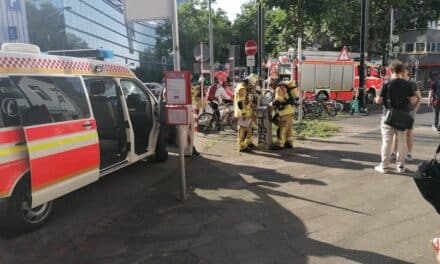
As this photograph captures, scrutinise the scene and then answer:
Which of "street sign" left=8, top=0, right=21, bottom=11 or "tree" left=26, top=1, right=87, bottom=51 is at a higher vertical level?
"tree" left=26, top=1, right=87, bottom=51

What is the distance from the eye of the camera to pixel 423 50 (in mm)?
51594

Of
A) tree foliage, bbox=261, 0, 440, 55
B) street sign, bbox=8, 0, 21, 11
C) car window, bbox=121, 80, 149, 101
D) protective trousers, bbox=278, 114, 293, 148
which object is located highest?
tree foliage, bbox=261, 0, 440, 55

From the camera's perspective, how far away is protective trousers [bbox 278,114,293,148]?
31.3 ft

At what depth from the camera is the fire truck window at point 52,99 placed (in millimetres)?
4746

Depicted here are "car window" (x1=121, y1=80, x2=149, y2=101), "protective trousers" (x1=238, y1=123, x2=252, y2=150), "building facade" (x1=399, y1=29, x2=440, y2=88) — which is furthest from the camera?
"building facade" (x1=399, y1=29, x2=440, y2=88)

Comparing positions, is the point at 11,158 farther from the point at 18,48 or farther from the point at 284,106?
the point at 284,106

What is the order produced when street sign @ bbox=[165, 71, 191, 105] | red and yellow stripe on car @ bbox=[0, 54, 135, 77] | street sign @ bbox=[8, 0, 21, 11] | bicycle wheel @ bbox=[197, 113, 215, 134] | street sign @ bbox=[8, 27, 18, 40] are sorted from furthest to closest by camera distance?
bicycle wheel @ bbox=[197, 113, 215, 134]
street sign @ bbox=[8, 27, 18, 40]
street sign @ bbox=[8, 0, 21, 11]
street sign @ bbox=[165, 71, 191, 105]
red and yellow stripe on car @ bbox=[0, 54, 135, 77]

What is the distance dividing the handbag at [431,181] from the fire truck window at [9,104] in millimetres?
3779

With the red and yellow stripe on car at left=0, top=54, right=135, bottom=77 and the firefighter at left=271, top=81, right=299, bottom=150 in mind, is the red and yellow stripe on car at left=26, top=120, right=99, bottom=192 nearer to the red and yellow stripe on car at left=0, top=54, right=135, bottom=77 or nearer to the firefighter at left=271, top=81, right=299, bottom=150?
the red and yellow stripe on car at left=0, top=54, right=135, bottom=77

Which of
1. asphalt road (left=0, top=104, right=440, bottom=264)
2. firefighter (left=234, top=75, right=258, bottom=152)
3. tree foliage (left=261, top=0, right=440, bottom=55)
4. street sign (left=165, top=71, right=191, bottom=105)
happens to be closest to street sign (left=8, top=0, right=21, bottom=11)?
asphalt road (left=0, top=104, right=440, bottom=264)

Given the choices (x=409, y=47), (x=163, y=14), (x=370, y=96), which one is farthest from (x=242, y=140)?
(x=409, y=47)

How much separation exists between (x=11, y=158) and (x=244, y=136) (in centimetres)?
573

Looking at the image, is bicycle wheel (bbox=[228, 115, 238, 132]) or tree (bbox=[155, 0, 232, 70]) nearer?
bicycle wheel (bbox=[228, 115, 238, 132])

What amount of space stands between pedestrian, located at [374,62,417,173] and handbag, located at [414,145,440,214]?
13.1ft
